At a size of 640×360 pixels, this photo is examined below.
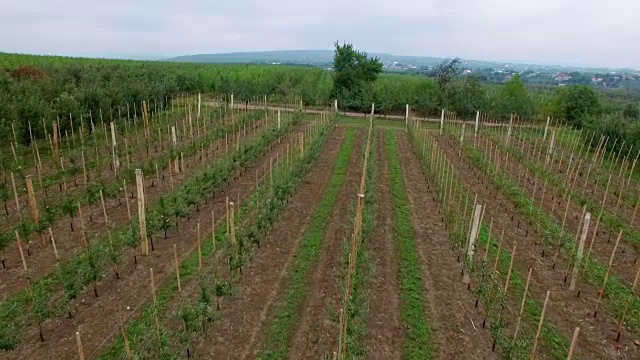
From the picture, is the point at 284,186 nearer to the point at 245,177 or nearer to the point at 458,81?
the point at 245,177

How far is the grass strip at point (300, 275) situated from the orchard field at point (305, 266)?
0.14ft

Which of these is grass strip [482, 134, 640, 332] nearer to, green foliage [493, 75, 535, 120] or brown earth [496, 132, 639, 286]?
brown earth [496, 132, 639, 286]

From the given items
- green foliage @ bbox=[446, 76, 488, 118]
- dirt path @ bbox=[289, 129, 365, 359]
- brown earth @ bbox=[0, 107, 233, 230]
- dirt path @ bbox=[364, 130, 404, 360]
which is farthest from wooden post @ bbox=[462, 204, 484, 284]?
green foliage @ bbox=[446, 76, 488, 118]

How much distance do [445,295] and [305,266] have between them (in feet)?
10.1

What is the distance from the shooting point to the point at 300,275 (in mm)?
9641

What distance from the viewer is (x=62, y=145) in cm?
1972

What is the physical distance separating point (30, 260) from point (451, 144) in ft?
64.7

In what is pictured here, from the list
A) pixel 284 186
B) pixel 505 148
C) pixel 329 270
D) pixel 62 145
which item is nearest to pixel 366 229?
pixel 329 270

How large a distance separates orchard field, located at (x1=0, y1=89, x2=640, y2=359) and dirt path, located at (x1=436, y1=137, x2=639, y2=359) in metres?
0.04

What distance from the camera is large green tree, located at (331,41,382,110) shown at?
3550cm

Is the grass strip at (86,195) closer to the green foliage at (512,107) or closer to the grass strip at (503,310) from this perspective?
the grass strip at (503,310)

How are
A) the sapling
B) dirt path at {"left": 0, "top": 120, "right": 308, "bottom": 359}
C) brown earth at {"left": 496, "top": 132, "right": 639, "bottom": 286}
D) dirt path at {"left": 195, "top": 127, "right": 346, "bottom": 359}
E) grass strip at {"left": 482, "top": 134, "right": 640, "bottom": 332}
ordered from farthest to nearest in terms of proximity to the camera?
the sapling → brown earth at {"left": 496, "top": 132, "right": 639, "bottom": 286} → grass strip at {"left": 482, "top": 134, "right": 640, "bottom": 332} → dirt path at {"left": 195, "top": 127, "right": 346, "bottom": 359} → dirt path at {"left": 0, "top": 120, "right": 308, "bottom": 359}

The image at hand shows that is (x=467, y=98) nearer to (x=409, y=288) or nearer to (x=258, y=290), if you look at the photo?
(x=409, y=288)

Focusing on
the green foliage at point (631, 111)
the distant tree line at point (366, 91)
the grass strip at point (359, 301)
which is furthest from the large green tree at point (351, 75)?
the grass strip at point (359, 301)
